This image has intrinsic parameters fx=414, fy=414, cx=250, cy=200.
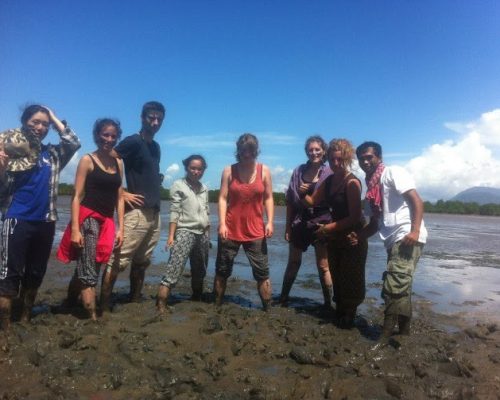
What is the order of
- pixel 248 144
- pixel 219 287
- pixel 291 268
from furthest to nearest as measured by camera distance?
pixel 291 268 → pixel 219 287 → pixel 248 144

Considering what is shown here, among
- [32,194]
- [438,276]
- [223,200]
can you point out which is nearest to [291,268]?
[223,200]

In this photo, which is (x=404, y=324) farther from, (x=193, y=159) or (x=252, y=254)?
(x=193, y=159)

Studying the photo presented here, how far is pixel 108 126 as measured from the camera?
4.88 m

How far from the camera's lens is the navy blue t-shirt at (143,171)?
5.33 m

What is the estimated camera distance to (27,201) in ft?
14.4

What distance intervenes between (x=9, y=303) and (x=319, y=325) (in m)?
3.57

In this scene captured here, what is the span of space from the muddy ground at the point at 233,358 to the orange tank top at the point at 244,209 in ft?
3.53

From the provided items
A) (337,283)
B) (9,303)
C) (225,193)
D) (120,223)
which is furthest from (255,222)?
(9,303)

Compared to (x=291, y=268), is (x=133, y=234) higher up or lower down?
higher up

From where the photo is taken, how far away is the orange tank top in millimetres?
5469

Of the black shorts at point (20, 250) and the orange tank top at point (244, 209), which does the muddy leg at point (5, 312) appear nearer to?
the black shorts at point (20, 250)

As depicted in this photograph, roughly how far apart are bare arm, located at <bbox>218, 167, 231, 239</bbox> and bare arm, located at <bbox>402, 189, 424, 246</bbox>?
227 cm

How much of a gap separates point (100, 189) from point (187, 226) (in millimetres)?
1296

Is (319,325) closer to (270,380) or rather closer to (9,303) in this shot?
(270,380)
